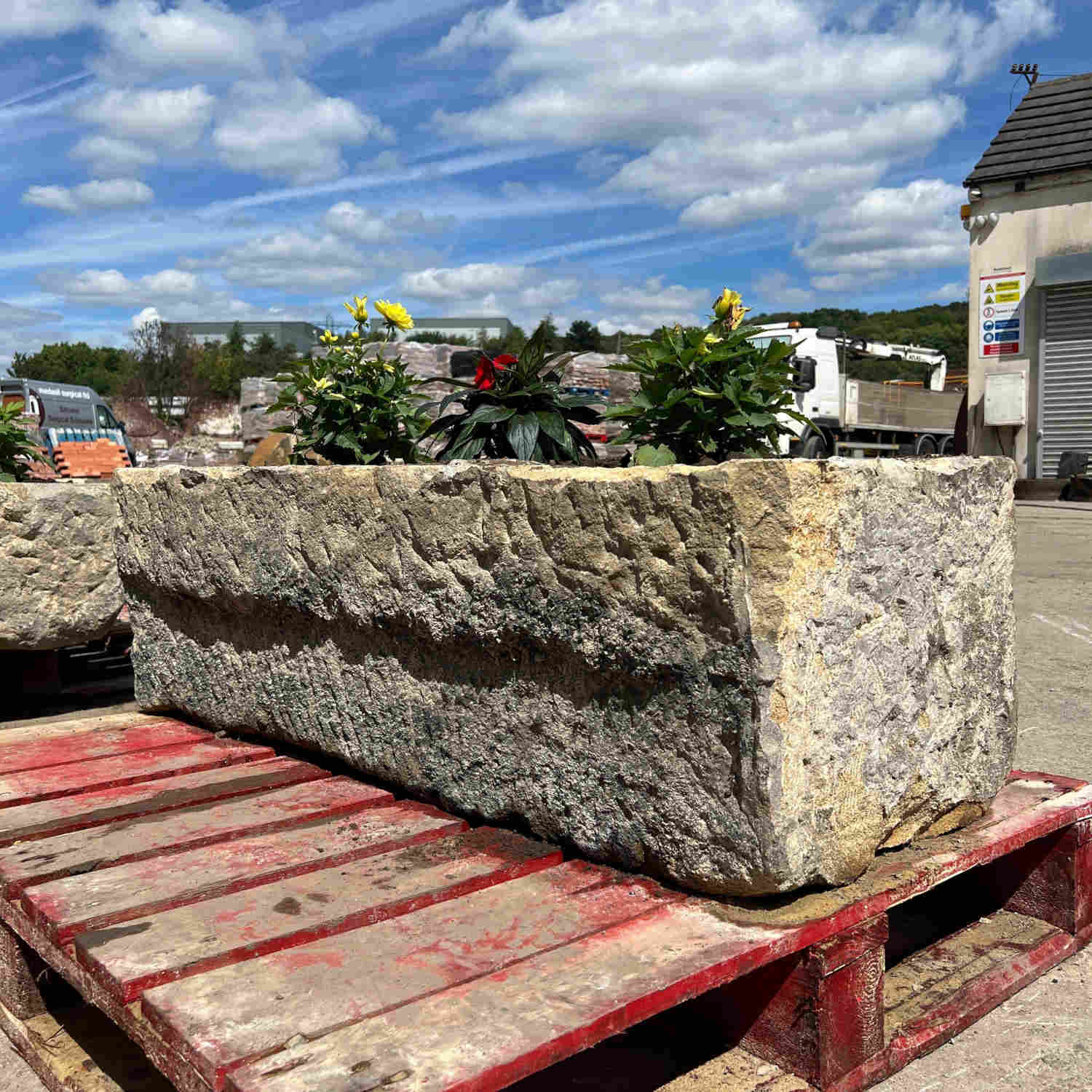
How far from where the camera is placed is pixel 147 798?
2.41 m

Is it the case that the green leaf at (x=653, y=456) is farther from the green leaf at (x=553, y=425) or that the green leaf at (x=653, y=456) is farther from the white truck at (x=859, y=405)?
the white truck at (x=859, y=405)

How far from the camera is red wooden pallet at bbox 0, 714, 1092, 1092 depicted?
1.36 metres

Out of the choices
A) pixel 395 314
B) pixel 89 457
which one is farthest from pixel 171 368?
pixel 395 314

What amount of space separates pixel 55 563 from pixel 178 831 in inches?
59.6

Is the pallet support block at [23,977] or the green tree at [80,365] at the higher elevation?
the green tree at [80,365]

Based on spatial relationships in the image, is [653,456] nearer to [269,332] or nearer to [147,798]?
[147,798]

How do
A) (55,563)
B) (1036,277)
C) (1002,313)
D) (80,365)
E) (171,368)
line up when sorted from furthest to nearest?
(80,365) < (171,368) < (1002,313) < (1036,277) < (55,563)

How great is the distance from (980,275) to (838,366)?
5.05 m

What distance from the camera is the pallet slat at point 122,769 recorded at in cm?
246

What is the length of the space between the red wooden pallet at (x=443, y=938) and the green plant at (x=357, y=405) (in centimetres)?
107

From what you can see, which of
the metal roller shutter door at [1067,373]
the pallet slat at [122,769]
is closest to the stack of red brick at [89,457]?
the pallet slat at [122,769]

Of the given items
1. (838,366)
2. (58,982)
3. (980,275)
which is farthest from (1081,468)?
(58,982)

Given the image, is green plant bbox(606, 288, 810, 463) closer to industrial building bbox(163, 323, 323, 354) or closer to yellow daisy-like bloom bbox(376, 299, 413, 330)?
yellow daisy-like bloom bbox(376, 299, 413, 330)

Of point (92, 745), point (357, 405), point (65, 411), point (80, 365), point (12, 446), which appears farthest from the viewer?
point (80, 365)
